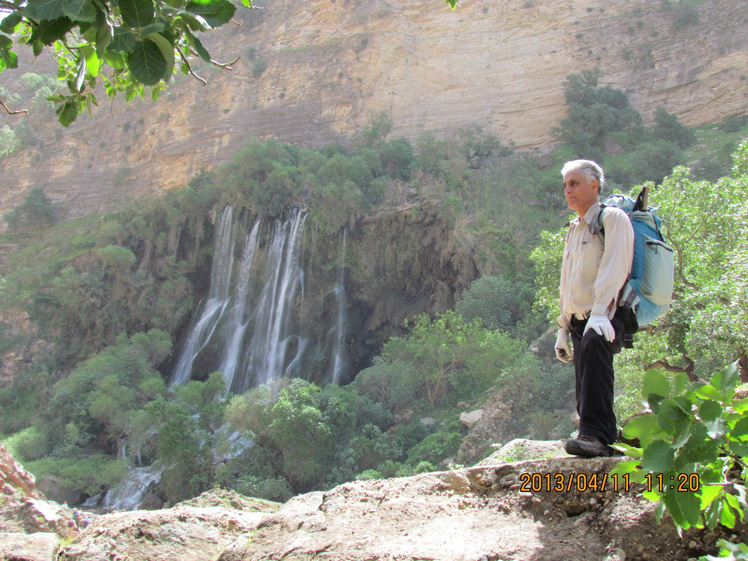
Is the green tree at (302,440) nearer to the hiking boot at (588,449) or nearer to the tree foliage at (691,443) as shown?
the hiking boot at (588,449)

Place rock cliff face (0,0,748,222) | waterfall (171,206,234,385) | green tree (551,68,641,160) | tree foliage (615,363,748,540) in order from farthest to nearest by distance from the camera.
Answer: rock cliff face (0,0,748,222) < green tree (551,68,641,160) < waterfall (171,206,234,385) < tree foliage (615,363,748,540)

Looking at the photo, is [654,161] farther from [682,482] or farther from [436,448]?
[682,482]

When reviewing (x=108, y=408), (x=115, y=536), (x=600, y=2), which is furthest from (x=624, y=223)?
(x=600, y=2)

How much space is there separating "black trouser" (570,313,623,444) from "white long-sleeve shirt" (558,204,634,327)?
163 mm

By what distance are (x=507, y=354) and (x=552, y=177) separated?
1207 centimetres

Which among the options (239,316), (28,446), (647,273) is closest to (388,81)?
(239,316)

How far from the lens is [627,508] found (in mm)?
2131

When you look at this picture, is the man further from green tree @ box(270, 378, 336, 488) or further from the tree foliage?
green tree @ box(270, 378, 336, 488)

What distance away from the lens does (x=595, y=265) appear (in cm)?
287

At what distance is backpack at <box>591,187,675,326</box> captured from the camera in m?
2.72

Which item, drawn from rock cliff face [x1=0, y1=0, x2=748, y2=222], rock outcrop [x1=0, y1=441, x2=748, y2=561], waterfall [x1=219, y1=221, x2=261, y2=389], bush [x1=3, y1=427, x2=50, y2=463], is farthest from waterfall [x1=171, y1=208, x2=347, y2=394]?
rock outcrop [x1=0, y1=441, x2=748, y2=561]

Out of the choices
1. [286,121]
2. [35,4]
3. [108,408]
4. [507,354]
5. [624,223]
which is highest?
[286,121]

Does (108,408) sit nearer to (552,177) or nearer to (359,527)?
(359,527)
